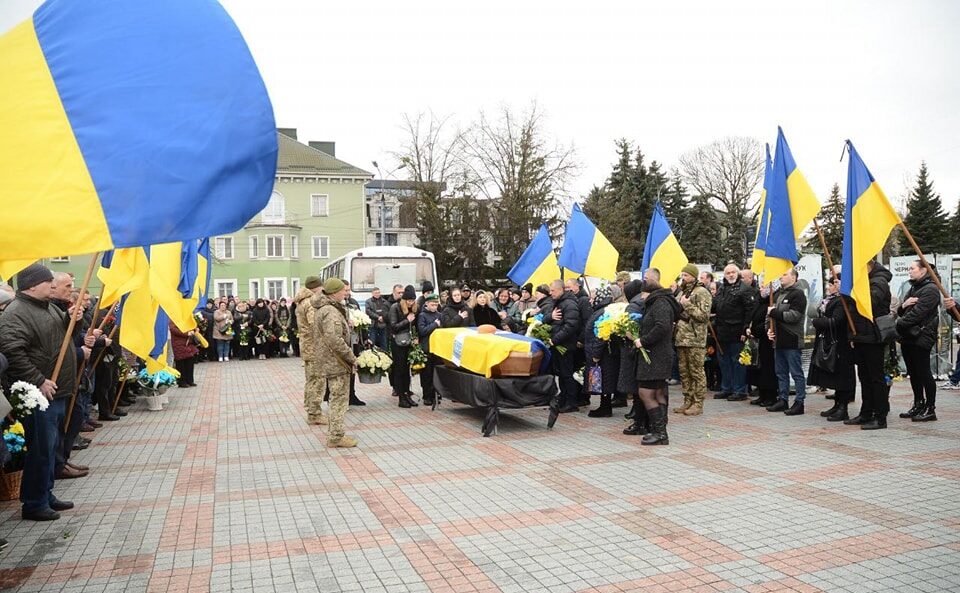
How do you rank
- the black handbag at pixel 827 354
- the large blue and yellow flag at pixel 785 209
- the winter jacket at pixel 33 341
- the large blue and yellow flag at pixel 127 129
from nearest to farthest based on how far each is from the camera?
the large blue and yellow flag at pixel 127 129, the winter jacket at pixel 33 341, the black handbag at pixel 827 354, the large blue and yellow flag at pixel 785 209

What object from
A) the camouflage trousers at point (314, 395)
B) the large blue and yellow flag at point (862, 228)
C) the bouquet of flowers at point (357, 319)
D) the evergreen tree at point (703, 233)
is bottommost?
the camouflage trousers at point (314, 395)

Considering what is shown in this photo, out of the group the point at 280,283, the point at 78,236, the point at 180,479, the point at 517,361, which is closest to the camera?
the point at 78,236

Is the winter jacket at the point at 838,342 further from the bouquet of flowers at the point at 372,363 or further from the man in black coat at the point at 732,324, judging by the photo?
the bouquet of flowers at the point at 372,363

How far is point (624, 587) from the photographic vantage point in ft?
15.6

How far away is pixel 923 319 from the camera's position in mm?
9742

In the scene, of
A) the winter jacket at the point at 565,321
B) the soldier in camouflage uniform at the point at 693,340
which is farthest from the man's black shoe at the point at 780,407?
the winter jacket at the point at 565,321

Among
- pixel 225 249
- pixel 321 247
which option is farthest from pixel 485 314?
pixel 321 247

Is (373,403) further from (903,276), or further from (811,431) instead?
(903,276)

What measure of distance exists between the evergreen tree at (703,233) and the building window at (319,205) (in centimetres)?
3013

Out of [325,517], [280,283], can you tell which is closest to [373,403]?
[325,517]

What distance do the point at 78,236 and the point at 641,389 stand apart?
22.0 ft

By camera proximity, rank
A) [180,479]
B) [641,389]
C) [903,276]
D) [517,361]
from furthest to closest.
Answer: [903,276]
[517,361]
[641,389]
[180,479]

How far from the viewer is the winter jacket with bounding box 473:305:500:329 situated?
12.6m

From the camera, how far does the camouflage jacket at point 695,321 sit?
1108cm
